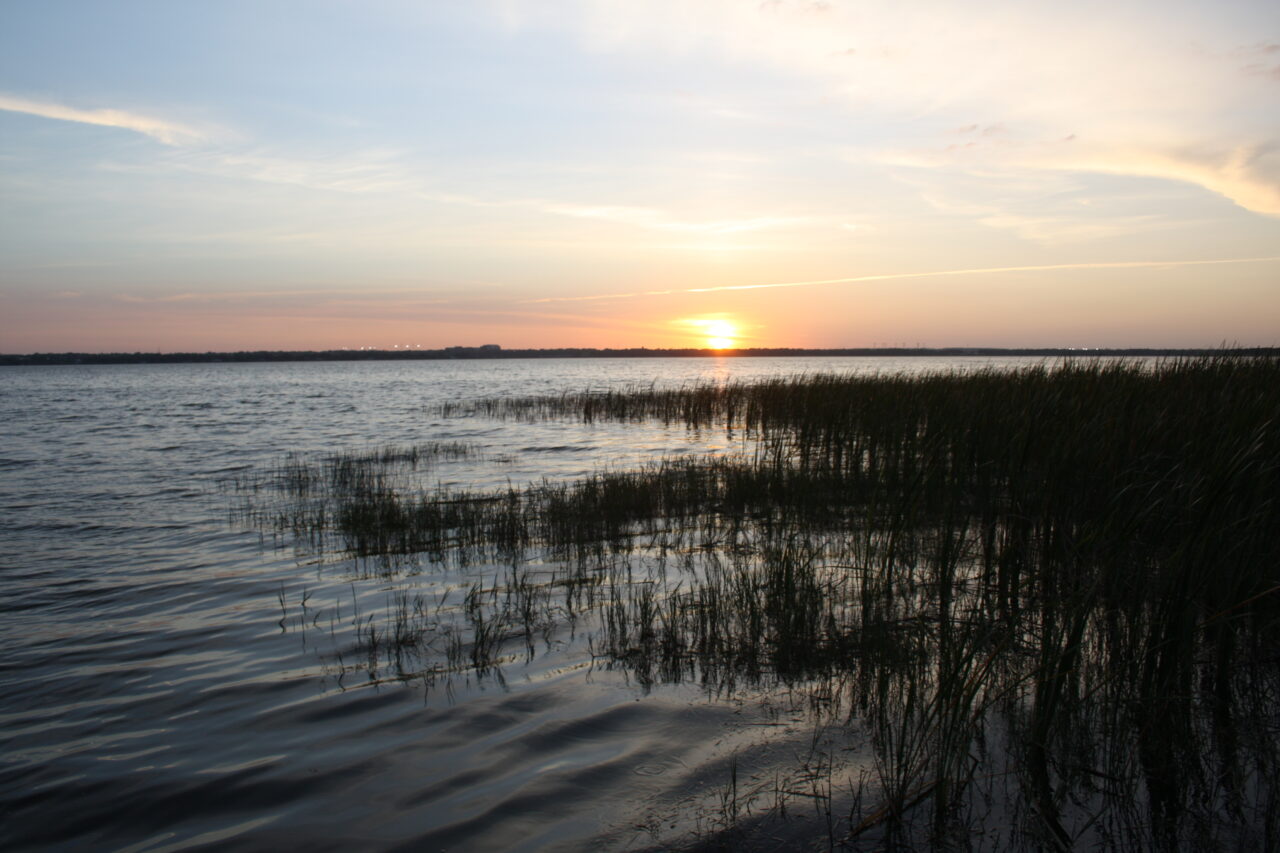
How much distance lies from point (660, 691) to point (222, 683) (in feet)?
9.91

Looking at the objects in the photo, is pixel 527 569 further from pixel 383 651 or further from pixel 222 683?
pixel 222 683

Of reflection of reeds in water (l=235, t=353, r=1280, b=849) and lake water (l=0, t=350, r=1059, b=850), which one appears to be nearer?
reflection of reeds in water (l=235, t=353, r=1280, b=849)

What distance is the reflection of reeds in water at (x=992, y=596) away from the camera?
2.92m

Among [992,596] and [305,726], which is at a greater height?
[992,596]

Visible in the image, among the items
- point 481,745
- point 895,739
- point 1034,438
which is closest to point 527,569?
point 481,745

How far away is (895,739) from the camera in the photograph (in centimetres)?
342

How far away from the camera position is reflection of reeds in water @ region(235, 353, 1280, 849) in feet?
9.57

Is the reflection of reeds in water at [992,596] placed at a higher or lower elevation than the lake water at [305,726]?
higher

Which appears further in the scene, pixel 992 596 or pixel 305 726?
pixel 992 596

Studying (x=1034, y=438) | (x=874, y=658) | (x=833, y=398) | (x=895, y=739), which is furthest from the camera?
(x=833, y=398)

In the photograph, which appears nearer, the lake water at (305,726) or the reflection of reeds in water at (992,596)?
the reflection of reeds in water at (992,596)

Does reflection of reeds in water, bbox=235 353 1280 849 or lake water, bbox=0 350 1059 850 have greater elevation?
reflection of reeds in water, bbox=235 353 1280 849

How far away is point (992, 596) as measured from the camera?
5102mm

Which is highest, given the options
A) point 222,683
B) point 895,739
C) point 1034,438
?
point 1034,438
